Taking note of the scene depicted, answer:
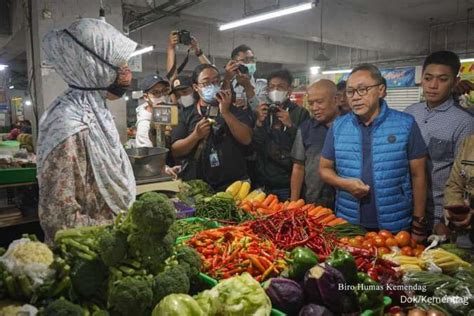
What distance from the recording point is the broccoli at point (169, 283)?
55.7 inches

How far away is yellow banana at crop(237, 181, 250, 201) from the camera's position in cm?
333

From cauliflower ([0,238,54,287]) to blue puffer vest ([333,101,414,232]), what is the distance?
7.18 feet

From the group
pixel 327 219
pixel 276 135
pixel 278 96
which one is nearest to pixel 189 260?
pixel 327 219

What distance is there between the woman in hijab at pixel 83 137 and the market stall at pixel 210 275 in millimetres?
381

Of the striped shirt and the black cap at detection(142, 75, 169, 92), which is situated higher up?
the black cap at detection(142, 75, 169, 92)

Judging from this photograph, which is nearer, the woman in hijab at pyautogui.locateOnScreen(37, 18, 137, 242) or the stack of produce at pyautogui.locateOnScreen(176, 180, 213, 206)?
the woman in hijab at pyautogui.locateOnScreen(37, 18, 137, 242)

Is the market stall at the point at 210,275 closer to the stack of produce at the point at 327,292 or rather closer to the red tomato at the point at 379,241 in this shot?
the stack of produce at the point at 327,292

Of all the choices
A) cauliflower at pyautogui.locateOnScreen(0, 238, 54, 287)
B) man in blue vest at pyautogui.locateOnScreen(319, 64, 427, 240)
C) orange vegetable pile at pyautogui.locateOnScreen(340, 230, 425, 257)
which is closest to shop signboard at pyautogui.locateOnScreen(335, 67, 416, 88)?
man in blue vest at pyautogui.locateOnScreen(319, 64, 427, 240)

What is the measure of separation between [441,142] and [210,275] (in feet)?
7.59

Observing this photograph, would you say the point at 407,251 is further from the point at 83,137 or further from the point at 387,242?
the point at 83,137

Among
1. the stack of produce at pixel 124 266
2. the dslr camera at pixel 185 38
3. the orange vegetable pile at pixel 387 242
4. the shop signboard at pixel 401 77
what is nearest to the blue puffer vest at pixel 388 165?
the orange vegetable pile at pixel 387 242

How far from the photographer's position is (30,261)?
1404 millimetres

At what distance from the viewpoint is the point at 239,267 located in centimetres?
192

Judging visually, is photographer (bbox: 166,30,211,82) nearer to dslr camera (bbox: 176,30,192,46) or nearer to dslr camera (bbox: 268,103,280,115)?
dslr camera (bbox: 176,30,192,46)
